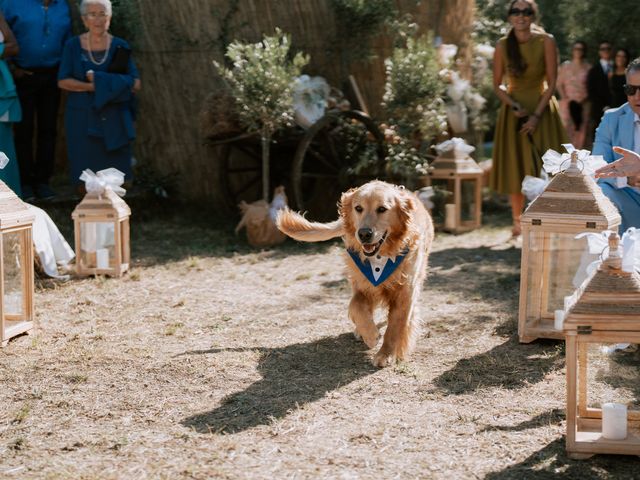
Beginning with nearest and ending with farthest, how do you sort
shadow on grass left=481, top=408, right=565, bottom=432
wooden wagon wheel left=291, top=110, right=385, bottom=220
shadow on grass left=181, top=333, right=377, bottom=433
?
shadow on grass left=481, top=408, right=565, bottom=432 < shadow on grass left=181, top=333, right=377, bottom=433 < wooden wagon wheel left=291, top=110, right=385, bottom=220

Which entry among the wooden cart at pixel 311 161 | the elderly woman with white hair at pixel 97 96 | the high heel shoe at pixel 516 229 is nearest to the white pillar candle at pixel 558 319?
the high heel shoe at pixel 516 229

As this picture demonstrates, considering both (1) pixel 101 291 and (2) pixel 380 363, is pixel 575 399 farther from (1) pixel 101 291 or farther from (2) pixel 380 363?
(1) pixel 101 291

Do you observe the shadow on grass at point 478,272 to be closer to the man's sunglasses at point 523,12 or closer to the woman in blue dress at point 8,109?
the man's sunglasses at point 523,12

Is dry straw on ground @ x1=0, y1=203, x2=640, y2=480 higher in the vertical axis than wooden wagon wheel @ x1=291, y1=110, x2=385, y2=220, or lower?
lower

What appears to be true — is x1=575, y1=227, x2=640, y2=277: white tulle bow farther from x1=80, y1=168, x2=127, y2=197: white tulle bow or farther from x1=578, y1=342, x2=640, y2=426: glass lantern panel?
x1=80, y1=168, x2=127, y2=197: white tulle bow

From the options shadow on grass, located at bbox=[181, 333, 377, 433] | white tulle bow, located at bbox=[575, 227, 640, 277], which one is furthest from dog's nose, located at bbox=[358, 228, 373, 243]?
white tulle bow, located at bbox=[575, 227, 640, 277]

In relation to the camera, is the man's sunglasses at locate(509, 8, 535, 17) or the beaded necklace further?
the beaded necklace

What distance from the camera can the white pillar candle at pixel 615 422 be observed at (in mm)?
3117

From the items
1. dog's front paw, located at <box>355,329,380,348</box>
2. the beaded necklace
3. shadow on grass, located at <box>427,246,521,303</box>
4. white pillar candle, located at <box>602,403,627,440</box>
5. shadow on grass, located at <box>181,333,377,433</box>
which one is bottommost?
shadow on grass, located at <box>427,246,521,303</box>

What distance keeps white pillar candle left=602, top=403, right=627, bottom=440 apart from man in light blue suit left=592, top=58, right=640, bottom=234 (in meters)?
1.79

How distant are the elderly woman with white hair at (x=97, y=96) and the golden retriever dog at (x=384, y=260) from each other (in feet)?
12.1

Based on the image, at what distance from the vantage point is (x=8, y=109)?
23.9 feet

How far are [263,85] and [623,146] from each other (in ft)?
11.4

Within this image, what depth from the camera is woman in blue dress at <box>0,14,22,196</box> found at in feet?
23.7
